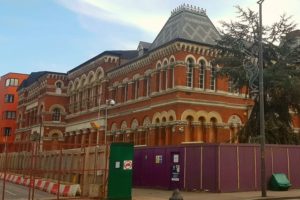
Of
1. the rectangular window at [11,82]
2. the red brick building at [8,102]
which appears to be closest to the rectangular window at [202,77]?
the red brick building at [8,102]

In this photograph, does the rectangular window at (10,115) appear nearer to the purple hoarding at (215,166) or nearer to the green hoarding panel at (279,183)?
the purple hoarding at (215,166)

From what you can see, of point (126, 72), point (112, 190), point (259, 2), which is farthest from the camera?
point (126, 72)

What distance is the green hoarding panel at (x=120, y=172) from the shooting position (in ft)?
61.1

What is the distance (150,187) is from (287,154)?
344 inches

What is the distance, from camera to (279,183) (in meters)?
23.9

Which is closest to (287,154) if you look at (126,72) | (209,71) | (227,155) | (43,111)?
(227,155)

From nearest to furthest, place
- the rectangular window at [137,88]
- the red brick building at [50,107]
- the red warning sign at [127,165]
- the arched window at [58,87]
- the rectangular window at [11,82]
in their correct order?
the red warning sign at [127,165] < the rectangular window at [137,88] < the red brick building at [50,107] < the arched window at [58,87] < the rectangular window at [11,82]

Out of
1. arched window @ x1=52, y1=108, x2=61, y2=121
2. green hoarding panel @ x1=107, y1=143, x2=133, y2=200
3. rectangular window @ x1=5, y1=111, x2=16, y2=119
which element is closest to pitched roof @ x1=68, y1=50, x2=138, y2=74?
arched window @ x1=52, y1=108, x2=61, y2=121

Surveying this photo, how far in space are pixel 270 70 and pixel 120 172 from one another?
1633 cm

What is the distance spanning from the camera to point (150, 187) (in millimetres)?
26609

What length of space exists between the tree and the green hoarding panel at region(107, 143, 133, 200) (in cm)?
1412

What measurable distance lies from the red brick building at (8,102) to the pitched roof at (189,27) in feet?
188

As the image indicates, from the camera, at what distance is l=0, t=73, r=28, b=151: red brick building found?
8900 cm

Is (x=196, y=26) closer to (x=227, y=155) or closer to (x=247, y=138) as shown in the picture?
(x=247, y=138)
